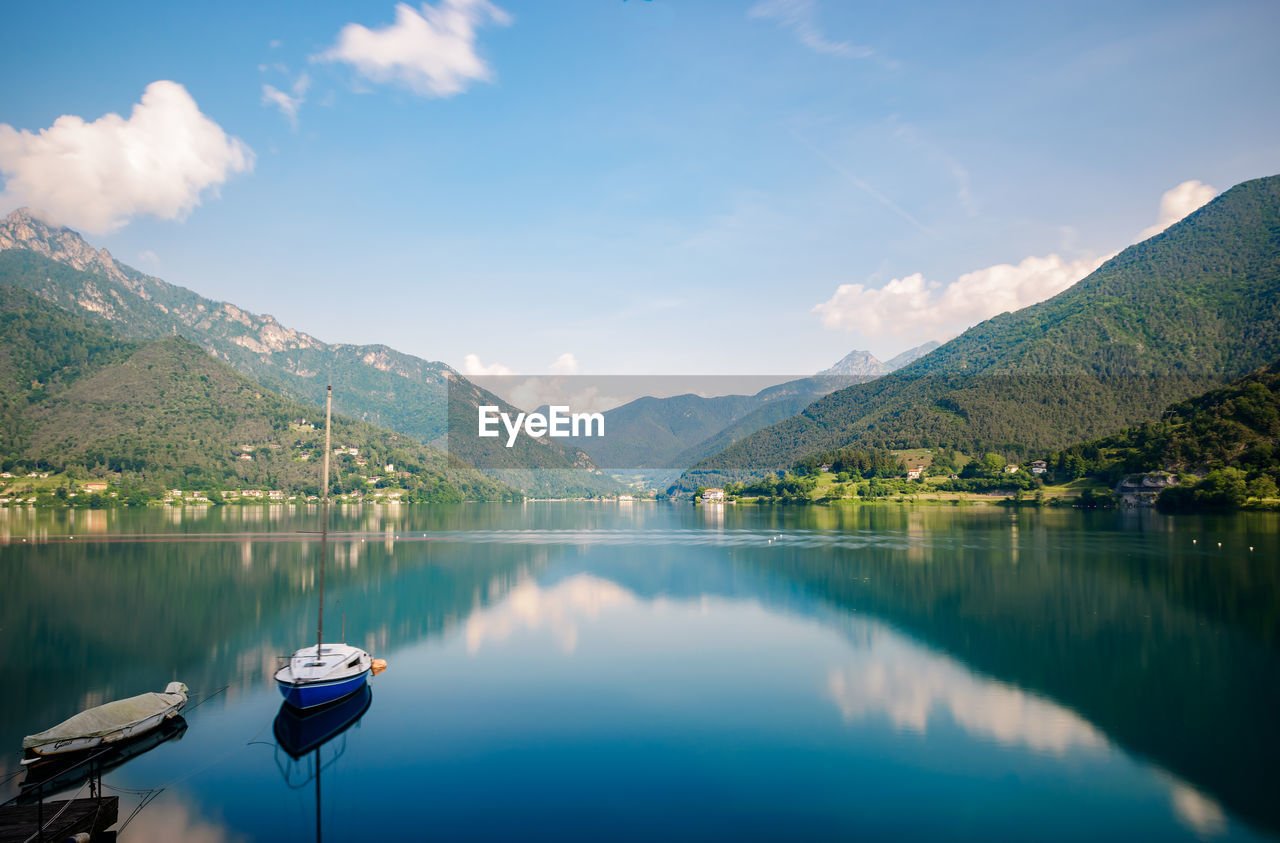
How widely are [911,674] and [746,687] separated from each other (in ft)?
18.0

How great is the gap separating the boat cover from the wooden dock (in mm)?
3473

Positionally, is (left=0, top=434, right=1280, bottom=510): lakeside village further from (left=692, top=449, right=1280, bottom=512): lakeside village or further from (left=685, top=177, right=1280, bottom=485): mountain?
(left=685, top=177, right=1280, bottom=485): mountain

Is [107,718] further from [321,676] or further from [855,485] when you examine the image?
[855,485]

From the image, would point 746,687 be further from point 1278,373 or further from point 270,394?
point 270,394

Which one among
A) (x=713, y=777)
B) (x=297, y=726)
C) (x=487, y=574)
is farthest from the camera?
(x=487, y=574)

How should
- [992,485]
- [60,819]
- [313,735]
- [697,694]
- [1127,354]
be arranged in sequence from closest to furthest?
[60,819]
[313,735]
[697,694]
[992,485]
[1127,354]

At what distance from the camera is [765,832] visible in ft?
38.9

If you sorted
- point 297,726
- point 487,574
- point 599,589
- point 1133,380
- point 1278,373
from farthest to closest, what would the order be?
1. point 1133,380
2. point 1278,373
3. point 487,574
4. point 599,589
5. point 297,726

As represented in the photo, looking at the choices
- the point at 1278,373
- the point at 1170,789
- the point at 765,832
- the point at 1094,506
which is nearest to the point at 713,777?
the point at 765,832

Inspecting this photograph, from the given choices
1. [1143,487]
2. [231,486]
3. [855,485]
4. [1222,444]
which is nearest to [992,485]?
[855,485]

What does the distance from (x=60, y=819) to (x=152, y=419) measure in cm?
15494

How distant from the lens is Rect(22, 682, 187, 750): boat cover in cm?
1455

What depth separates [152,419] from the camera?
137 m

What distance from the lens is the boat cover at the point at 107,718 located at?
14555 millimetres
